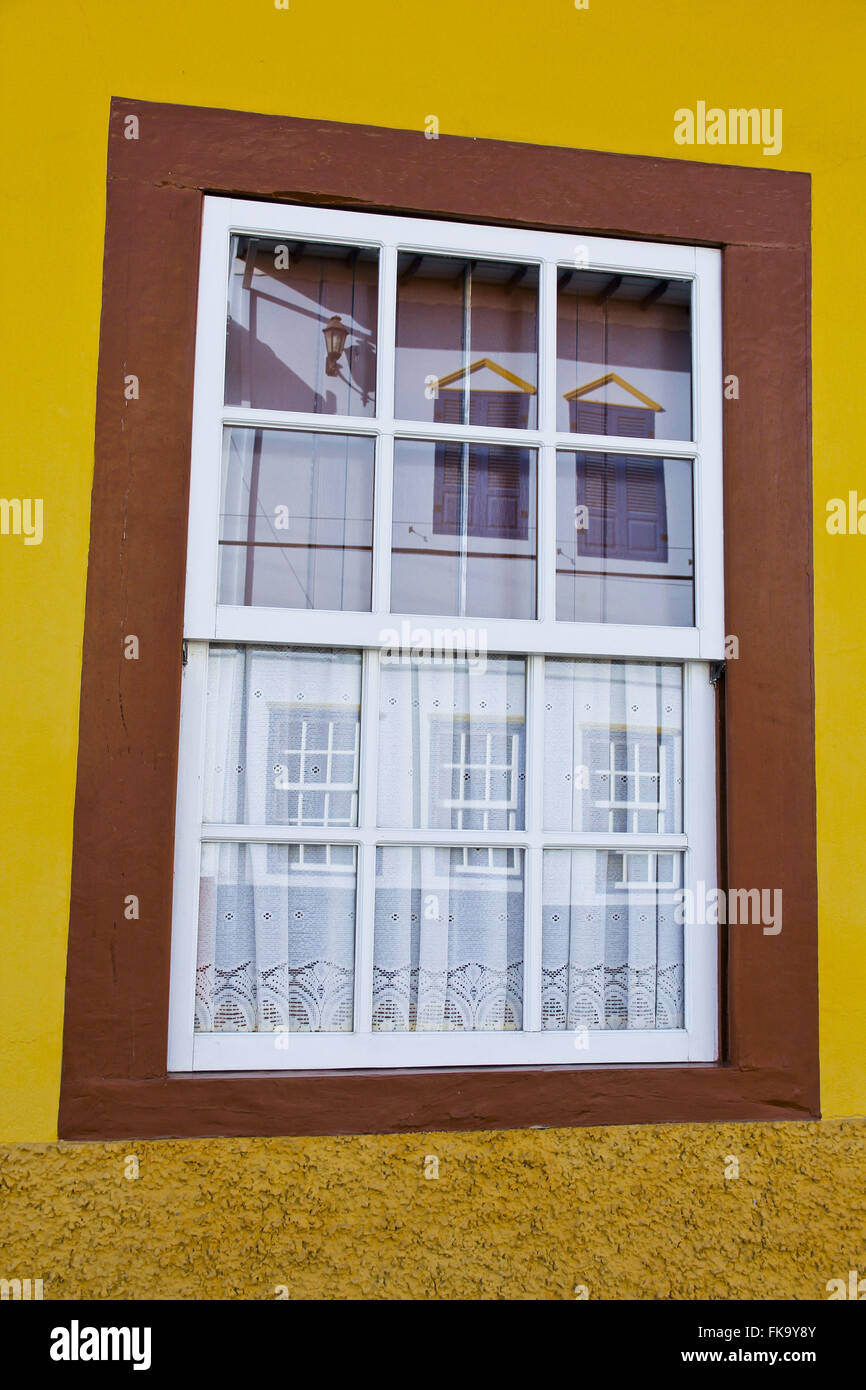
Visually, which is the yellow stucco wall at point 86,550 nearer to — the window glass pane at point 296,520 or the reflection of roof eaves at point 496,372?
the window glass pane at point 296,520

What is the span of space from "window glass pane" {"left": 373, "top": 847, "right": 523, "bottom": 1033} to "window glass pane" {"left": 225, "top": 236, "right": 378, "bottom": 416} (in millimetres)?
1119

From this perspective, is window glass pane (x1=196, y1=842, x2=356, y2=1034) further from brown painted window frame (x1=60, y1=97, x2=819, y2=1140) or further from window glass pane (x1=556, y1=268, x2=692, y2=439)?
window glass pane (x1=556, y1=268, x2=692, y2=439)

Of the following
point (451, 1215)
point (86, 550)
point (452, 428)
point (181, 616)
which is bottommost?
point (451, 1215)

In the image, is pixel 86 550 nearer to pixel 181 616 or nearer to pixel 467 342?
pixel 181 616

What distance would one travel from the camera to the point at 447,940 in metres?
2.66

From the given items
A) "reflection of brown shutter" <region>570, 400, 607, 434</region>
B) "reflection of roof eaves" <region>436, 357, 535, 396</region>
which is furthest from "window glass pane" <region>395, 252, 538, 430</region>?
"reflection of brown shutter" <region>570, 400, 607, 434</region>

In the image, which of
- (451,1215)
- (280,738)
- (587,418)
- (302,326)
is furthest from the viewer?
(587,418)

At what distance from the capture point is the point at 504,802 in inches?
106

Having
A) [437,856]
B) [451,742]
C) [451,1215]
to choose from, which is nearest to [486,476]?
[451,742]

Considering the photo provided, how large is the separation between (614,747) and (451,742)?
1.34 feet

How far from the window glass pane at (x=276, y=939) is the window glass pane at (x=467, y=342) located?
113 centimetres

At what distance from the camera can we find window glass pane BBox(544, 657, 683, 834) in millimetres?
2730

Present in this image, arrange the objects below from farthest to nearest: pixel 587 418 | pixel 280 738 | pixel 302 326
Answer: pixel 587 418, pixel 302 326, pixel 280 738

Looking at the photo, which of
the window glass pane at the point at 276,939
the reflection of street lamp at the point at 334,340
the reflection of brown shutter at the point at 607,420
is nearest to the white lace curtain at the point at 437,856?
the window glass pane at the point at 276,939
